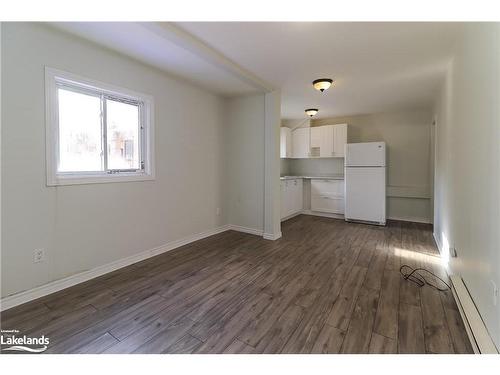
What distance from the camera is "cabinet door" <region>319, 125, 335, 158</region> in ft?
18.1

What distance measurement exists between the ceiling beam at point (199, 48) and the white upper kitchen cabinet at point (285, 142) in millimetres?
2441

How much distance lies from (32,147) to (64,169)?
342 mm

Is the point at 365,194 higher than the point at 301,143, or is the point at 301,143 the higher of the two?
the point at 301,143

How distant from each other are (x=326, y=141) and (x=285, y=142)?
960mm

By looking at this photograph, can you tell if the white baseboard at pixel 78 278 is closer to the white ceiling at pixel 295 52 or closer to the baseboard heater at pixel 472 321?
the white ceiling at pixel 295 52

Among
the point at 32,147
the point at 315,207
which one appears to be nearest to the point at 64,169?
A: the point at 32,147

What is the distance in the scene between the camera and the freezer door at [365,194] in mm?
4730

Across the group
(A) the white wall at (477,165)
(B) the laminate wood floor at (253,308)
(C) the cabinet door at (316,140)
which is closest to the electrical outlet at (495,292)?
(A) the white wall at (477,165)

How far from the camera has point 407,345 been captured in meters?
1.51

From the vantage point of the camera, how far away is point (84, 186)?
7.99ft

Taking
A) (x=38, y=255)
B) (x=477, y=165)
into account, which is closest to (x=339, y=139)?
(x=477, y=165)

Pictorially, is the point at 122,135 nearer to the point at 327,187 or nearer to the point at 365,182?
the point at 327,187
